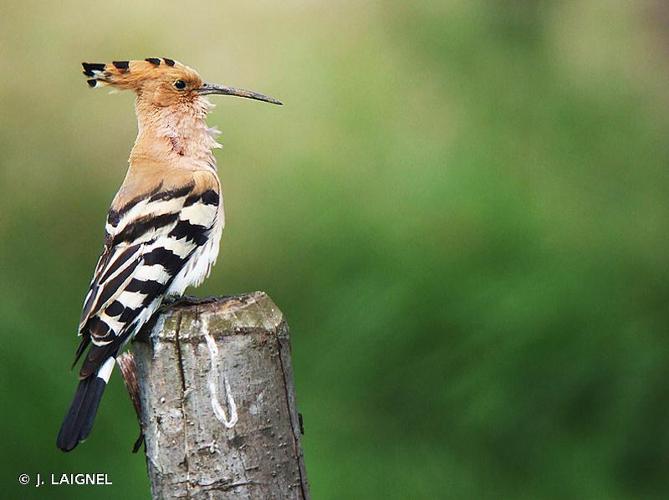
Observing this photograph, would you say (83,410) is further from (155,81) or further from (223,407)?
(155,81)

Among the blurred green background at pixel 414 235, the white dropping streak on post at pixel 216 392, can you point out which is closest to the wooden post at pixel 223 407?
the white dropping streak on post at pixel 216 392

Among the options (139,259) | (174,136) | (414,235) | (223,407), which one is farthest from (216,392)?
(414,235)

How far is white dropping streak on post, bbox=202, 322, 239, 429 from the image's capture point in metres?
1.58

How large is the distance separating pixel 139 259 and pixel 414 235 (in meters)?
1.52

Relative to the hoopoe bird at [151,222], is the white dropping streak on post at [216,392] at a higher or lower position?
lower

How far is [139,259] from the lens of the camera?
6.43 feet

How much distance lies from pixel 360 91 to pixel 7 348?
1267 mm

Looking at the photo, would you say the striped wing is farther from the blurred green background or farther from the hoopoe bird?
the blurred green background

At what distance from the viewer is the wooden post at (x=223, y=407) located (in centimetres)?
158

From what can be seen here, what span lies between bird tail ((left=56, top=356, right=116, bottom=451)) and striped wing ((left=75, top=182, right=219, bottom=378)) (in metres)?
0.01

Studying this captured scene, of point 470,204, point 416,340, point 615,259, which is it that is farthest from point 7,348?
point 615,259

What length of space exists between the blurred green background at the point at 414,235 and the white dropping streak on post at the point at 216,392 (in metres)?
1.54

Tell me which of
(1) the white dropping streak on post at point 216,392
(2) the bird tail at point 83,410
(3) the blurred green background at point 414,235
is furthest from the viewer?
(3) the blurred green background at point 414,235

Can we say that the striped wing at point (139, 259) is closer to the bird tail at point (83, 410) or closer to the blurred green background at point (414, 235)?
the bird tail at point (83, 410)
